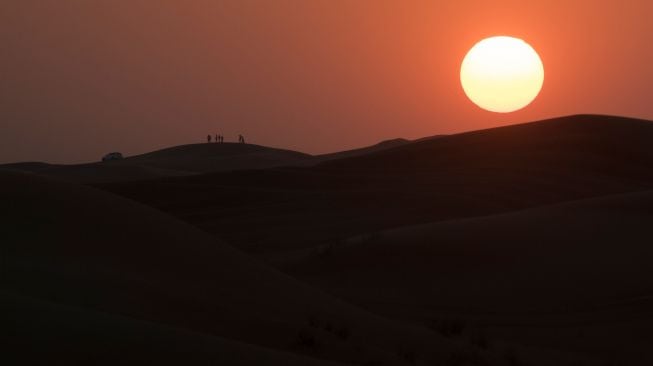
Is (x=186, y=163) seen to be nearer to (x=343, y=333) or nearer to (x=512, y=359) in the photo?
(x=512, y=359)

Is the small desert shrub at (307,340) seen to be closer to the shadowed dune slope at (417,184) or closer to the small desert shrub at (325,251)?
the small desert shrub at (325,251)

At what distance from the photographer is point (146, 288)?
10.6 meters

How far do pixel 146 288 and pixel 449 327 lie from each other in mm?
4336

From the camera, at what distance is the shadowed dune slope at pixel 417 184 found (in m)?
27.4

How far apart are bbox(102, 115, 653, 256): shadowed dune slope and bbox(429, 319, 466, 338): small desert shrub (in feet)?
27.2

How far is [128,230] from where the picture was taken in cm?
1309

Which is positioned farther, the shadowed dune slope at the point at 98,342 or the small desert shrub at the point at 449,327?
the small desert shrub at the point at 449,327

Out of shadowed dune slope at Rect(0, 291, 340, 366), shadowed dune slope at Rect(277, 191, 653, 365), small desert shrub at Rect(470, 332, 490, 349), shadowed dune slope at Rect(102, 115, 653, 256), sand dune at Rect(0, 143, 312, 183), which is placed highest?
sand dune at Rect(0, 143, 312, 183)

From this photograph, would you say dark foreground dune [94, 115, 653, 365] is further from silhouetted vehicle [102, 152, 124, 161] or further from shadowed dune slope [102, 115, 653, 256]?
silhouetted vehicle [102, 152, 124, 161]

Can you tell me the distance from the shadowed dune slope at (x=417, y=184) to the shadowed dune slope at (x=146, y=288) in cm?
834

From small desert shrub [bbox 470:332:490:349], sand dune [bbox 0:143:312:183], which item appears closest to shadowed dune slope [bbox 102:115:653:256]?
small desert shrub [bbox 470:332:490:349]

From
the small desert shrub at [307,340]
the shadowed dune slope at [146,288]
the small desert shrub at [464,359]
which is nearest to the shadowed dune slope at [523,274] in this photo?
the small desert shrub at [464,359]

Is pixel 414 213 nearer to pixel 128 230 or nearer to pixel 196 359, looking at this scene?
pixel 128 230

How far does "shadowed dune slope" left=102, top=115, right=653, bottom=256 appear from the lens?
27.4m
